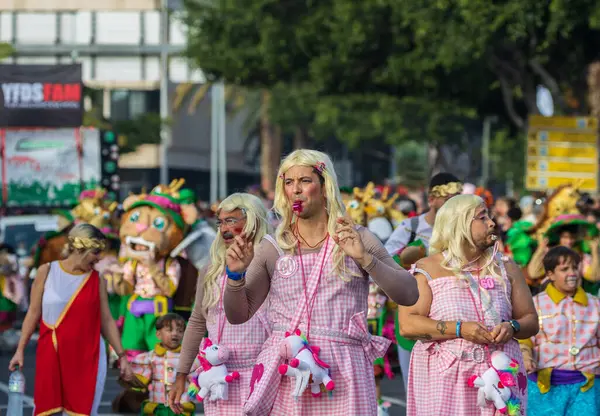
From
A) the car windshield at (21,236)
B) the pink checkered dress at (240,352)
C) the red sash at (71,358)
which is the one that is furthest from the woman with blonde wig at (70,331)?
the car windshield at (21,236)

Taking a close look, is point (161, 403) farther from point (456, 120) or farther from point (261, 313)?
point (456, 120)

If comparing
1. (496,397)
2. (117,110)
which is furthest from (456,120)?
(496,397)

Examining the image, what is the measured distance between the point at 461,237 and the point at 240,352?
4.44 feet

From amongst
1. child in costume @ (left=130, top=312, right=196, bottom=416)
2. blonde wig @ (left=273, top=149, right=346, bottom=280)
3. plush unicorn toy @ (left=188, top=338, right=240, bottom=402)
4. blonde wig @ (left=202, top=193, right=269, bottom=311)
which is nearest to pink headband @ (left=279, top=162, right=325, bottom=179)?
blonde wig @ (left=273, top=149, right=346, bottom=280)

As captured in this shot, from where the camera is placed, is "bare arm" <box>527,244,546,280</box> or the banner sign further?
the banner sign

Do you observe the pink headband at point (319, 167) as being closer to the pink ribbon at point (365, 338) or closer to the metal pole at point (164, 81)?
the pink ribbon at point (365, 338)

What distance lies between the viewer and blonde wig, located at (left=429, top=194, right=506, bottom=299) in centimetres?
730

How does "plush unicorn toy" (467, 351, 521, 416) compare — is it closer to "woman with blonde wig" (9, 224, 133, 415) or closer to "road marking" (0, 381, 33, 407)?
"woman with blonde wig" (9, 224, 133, 415)

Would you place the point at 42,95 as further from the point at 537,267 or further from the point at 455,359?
the point at 455,359

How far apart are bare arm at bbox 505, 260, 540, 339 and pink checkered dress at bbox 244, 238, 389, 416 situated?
3.82 feet

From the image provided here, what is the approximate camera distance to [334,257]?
633 cm

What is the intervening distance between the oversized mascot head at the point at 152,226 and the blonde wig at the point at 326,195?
5.71 metres

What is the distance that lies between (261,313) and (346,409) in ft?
5.43

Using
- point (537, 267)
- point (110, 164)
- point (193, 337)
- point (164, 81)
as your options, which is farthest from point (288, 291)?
point (164, 81)
